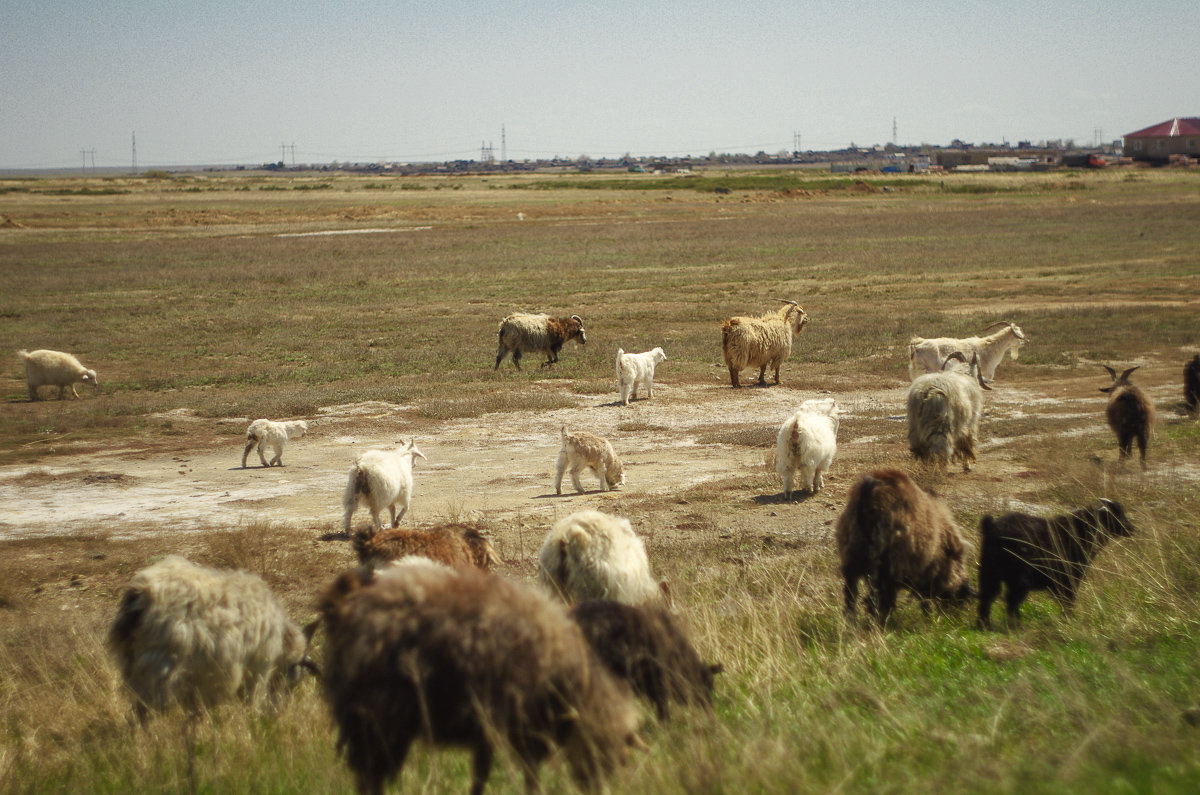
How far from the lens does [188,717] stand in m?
5.46

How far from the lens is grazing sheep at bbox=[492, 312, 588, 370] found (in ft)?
74.2

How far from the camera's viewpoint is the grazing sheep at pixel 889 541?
656 centimetres

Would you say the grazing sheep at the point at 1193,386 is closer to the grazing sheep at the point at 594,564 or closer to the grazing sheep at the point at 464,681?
the grazing sheep at the point at 594,564

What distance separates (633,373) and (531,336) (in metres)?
5.72

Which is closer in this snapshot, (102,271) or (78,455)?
(78,455)

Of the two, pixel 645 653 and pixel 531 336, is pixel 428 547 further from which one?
pixel 531 336

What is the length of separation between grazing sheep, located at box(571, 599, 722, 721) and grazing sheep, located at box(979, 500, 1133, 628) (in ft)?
9.17

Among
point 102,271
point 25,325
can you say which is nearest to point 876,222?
point 102,271

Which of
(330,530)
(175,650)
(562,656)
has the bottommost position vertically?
(330,530)

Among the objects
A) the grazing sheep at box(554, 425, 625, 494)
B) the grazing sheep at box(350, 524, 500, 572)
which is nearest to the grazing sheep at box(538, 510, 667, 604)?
the grazing sheep at box(350, 524, 500, 572)

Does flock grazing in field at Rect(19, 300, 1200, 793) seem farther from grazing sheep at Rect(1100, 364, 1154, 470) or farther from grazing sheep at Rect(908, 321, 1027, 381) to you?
grazing sheep at Rect(908, 321, 1027, 381)

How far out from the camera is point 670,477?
13.1 m

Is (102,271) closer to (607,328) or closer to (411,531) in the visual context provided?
(607,328)

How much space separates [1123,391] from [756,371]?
1076 centimetres
